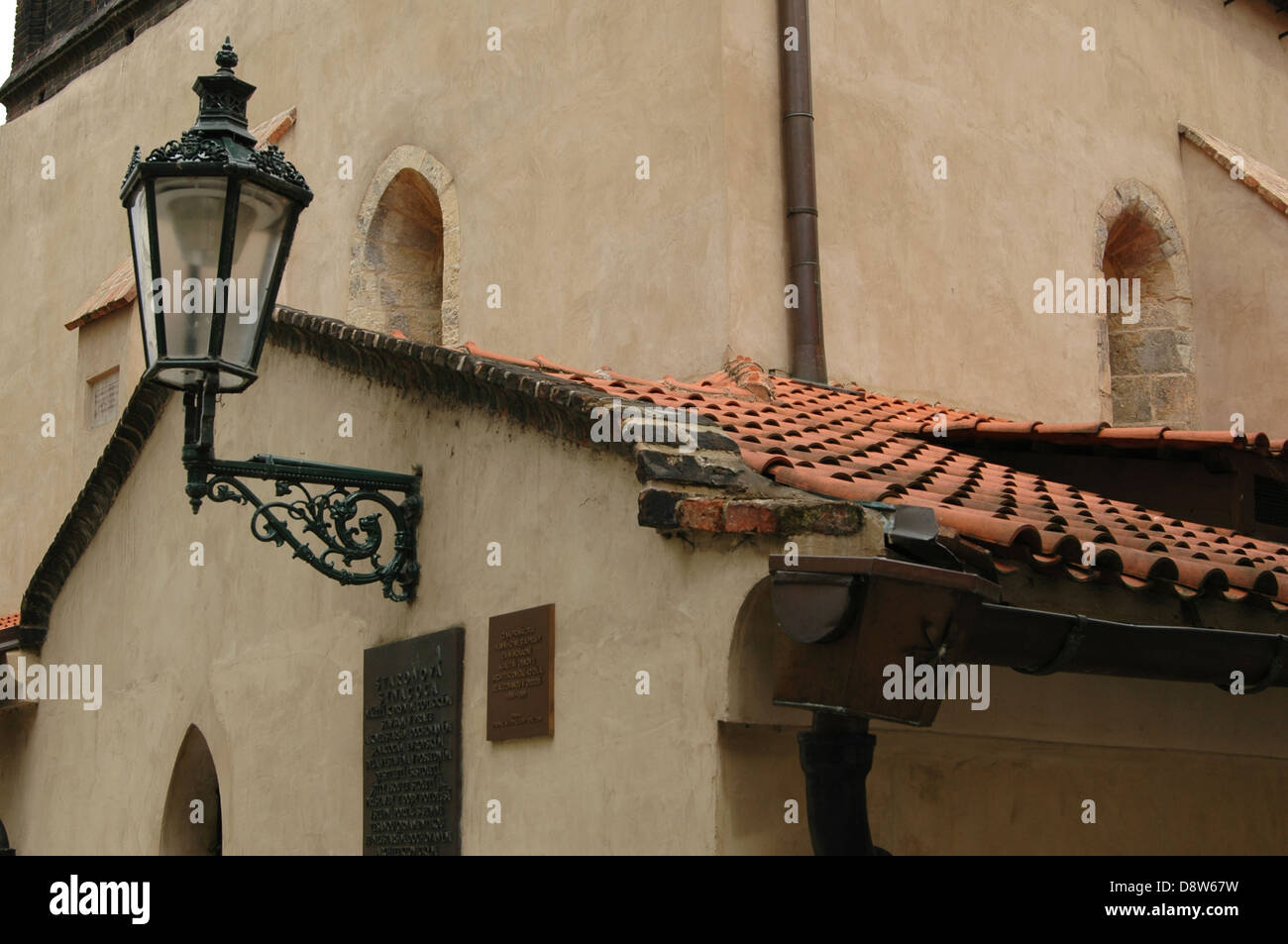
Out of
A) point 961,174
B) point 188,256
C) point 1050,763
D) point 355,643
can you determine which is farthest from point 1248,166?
point 188,256

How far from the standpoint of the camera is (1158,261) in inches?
488

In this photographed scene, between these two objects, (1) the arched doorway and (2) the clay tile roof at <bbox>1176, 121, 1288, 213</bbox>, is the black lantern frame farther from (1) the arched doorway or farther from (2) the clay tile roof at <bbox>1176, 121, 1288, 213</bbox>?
(2) the clay tile roof at <bbox>1176, 121, 1288, 213</bbox>

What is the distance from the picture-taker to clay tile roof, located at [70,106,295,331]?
12969 mm

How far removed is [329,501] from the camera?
255 inches

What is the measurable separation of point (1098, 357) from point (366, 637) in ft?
21.0

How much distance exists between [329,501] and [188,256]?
3.70ft

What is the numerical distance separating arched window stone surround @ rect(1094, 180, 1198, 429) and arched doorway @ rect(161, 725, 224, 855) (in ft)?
22.4

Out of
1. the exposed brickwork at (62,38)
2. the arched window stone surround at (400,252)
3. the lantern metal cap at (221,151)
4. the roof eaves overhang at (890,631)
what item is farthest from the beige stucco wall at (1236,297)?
the exposed brickwork at (62,38)

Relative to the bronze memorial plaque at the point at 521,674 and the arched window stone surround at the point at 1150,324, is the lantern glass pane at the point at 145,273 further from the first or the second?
the arched window stone surround at the point at 1150,324

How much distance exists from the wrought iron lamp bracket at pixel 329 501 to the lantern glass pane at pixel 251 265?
0.20m

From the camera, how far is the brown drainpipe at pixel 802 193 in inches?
378

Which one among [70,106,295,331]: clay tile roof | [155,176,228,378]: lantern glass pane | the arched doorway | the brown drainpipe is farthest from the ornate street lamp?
[70,106,295,331]: clay tile roof

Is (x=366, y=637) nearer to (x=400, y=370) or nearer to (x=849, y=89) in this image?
(x=400, y=370)
